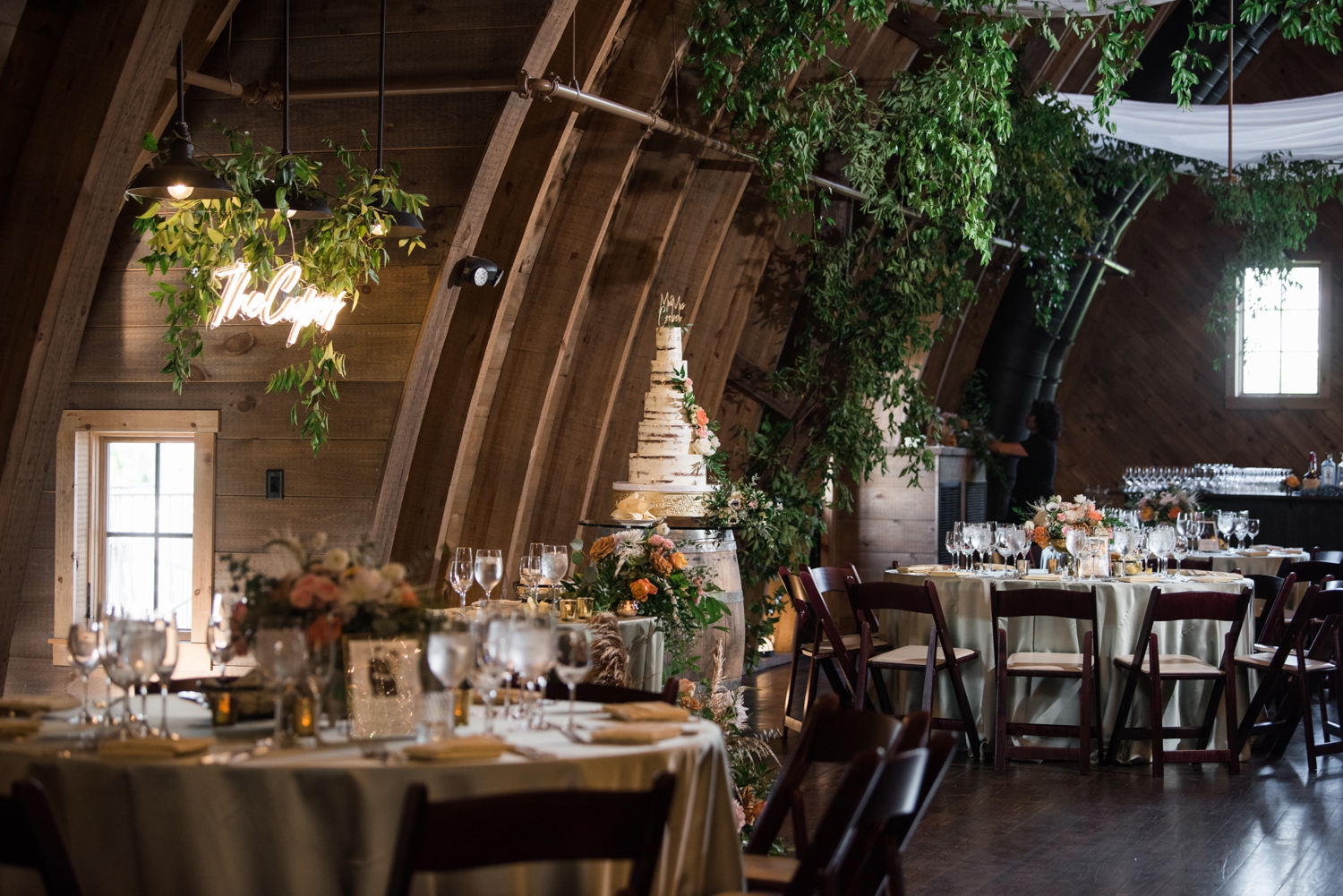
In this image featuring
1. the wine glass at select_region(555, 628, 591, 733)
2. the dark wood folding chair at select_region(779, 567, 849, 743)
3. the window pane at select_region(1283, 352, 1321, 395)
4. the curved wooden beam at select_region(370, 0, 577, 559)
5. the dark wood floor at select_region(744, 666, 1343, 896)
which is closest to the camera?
the wine glass at select_region(555, 628, 591, 733)

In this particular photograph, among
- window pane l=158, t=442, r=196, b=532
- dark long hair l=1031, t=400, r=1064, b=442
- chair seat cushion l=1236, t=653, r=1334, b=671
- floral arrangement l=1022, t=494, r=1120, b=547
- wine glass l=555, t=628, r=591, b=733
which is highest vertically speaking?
dark long hair l=1031, t=400, r=1064, b=442

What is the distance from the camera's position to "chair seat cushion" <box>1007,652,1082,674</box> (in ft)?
21.5

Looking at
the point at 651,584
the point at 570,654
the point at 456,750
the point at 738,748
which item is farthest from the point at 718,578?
the point at 456,750

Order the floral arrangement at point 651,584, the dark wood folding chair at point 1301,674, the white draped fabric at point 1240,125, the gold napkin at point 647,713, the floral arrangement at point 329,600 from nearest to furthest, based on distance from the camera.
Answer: the floral arrangement at point 329,600
the gold napkin at point 647,713
the floral arrangement at point 651,584
the dark wood folding chair at point 1301,674
the white draped fabric at point 1240,125

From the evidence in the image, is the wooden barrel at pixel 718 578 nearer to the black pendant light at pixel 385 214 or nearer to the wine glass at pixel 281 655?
the black pendant light at pixel 385 214

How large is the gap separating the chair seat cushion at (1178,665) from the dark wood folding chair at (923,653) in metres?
0.70

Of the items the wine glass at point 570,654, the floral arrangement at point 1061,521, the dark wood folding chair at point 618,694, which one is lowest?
the dark wood folding chair at point 618,694

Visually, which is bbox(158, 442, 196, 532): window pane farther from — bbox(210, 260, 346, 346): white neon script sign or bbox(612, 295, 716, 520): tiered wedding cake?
bbox(612, 295, 716, 520): tiered wedding cake

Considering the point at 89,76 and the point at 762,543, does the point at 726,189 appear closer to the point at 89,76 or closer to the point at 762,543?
the point at 762,543

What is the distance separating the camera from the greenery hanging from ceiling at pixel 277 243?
5.30m

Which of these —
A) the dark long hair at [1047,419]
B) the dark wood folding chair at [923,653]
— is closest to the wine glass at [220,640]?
the dark wood folding chair at [923,653]

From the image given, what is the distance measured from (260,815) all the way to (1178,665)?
5035 mm

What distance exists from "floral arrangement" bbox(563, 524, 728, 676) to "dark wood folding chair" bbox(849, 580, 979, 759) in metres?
1.12

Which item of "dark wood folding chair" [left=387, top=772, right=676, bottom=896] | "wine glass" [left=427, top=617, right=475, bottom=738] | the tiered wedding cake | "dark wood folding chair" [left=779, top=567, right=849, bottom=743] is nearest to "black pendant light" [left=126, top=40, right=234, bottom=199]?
"wine glass" [left=427, top=617, right=475, bottom=738]
